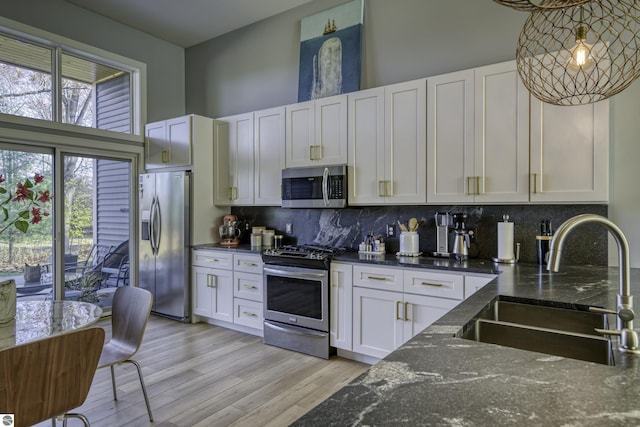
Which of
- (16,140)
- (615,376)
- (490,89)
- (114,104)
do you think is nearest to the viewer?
(615,376)

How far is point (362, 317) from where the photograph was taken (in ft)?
9.98

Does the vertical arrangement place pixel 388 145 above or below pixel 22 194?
above

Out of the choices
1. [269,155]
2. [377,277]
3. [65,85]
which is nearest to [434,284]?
[377,277]

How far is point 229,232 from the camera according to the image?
4355mm

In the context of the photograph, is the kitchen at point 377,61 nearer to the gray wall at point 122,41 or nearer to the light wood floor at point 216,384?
the gray wall at point 122,41

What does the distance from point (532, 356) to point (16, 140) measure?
4.53 metres

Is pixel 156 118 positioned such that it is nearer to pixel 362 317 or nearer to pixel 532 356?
pixel 362 317

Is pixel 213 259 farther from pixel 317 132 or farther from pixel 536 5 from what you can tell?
pixel 536 5

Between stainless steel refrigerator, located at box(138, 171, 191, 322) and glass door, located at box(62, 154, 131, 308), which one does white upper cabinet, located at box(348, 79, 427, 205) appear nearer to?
stainless steel refrigerator, located at box(138, 171, 191, 322)

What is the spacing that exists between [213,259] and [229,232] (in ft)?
→ 1.40

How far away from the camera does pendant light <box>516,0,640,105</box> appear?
1381 millimetres

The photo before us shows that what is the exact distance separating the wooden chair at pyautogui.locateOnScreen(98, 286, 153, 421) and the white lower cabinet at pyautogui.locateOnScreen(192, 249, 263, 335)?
149 centimetres

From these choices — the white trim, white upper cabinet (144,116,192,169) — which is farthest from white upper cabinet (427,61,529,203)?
the white trim

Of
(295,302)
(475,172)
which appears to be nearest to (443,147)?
(475,172)
